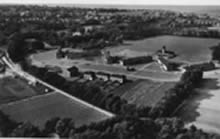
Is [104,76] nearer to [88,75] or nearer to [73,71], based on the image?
[88,75]

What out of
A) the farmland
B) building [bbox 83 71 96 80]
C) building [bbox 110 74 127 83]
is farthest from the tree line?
building [bbox 110 74 127 83]

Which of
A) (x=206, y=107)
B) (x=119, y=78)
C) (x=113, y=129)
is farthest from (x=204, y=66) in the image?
(x=113, y=129)

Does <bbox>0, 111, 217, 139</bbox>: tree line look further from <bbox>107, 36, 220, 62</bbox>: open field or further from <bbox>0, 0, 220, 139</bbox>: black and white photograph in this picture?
<bbox>107, 36, 220, 62</bbox>: open field

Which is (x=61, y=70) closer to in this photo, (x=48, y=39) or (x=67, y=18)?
(x=48, y=39)

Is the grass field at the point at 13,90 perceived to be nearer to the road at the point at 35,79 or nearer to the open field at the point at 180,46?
the road at the point at 35,79

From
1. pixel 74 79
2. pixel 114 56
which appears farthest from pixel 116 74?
pixel 74 79

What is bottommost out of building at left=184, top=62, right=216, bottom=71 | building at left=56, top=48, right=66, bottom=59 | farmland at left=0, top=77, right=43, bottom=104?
farmland at left=0, top=77, right=43, bottom=104
